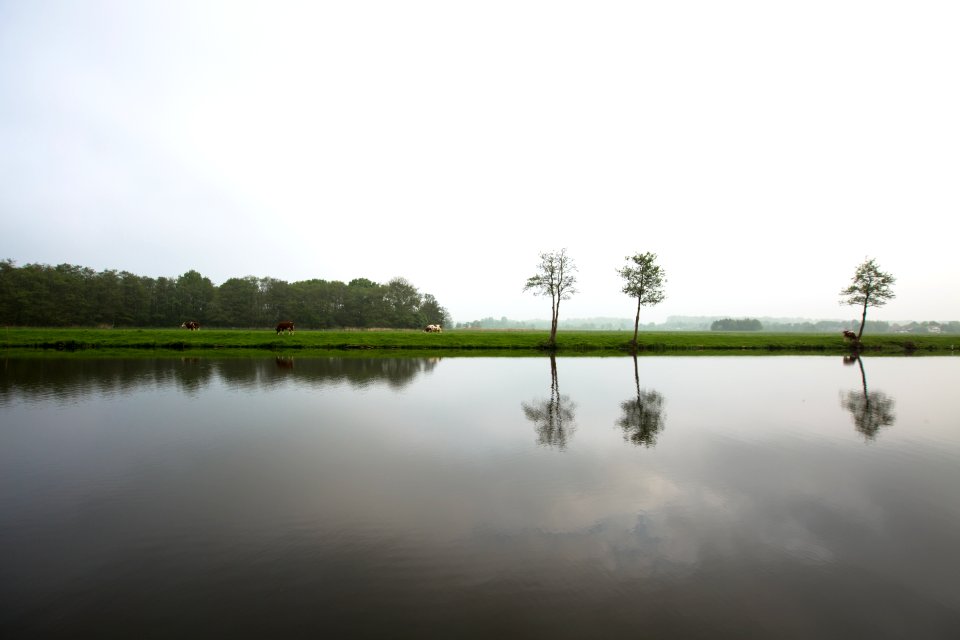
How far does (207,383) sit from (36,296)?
78.5 metres

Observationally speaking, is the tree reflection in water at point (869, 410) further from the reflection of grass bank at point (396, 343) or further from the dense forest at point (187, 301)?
the dense forest at point (187, 301)

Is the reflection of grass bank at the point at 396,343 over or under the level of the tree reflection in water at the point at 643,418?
over

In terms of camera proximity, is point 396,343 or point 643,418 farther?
point 396,343

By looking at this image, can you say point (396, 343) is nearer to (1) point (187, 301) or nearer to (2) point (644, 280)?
(2) point (644, 280)


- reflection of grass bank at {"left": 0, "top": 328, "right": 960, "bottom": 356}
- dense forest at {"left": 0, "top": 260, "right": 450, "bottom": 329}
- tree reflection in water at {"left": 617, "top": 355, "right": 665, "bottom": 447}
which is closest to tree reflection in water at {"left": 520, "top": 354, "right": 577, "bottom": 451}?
tree reflection in water at {"left": 617, "top": 355, "right": 665, "bottom": 447}

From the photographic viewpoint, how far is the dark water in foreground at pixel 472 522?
527 centimetres

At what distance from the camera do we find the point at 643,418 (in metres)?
16.5

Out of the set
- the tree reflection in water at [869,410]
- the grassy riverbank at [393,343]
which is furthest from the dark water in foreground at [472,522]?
the grassy riverbank at [393,343]

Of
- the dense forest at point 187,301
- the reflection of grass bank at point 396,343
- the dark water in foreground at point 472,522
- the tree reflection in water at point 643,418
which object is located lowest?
the dark water in foreground at point 472,522

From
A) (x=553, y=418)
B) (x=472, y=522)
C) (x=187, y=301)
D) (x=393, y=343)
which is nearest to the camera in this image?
(x=472, y=522)

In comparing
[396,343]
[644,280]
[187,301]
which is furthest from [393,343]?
[187,301]

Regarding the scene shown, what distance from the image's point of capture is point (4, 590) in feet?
18.5

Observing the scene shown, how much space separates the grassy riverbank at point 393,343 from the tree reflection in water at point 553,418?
32.5m

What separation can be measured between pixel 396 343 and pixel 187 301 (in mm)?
67931
